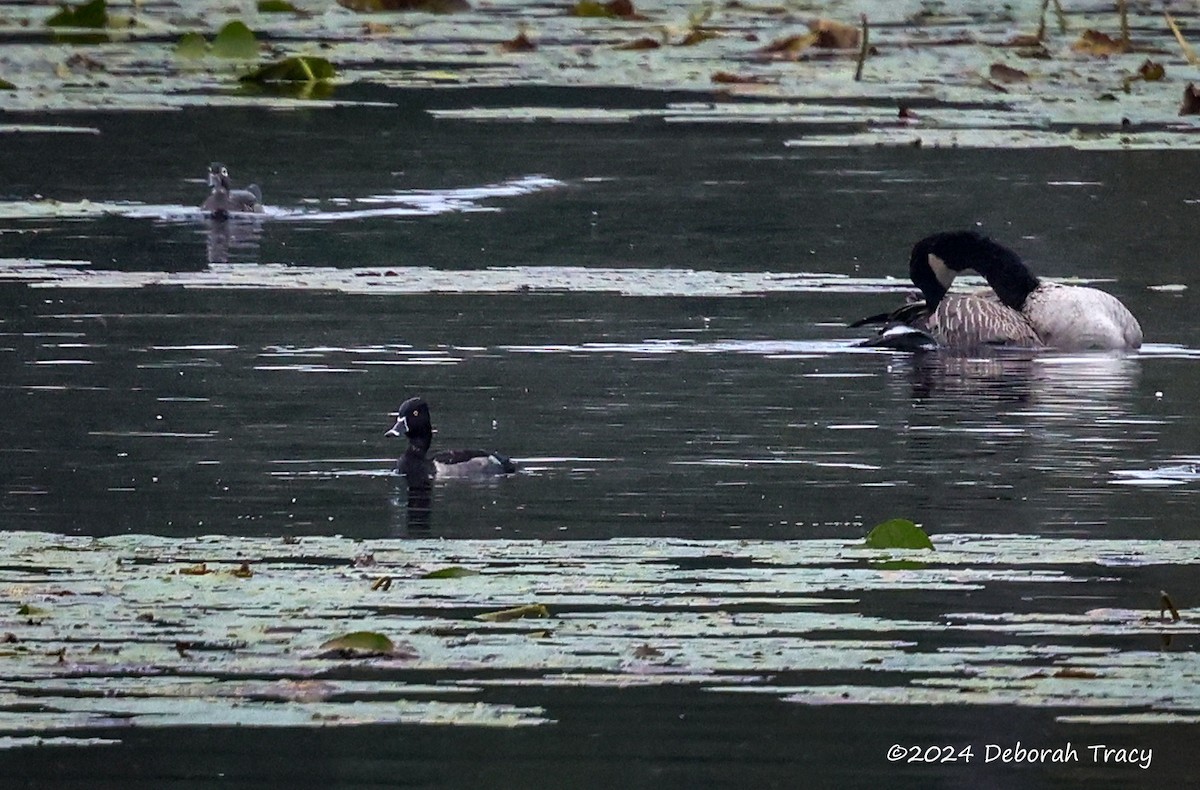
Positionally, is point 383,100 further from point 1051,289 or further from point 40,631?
point 40,631

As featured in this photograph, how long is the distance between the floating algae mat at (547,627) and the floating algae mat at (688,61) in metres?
14.0

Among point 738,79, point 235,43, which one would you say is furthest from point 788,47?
point 235,43

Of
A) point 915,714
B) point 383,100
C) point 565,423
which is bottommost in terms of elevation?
point 383,100

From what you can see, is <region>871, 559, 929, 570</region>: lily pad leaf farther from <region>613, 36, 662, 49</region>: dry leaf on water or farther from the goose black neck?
<region>613, 36, 662, 49</region>: dry leaf on water

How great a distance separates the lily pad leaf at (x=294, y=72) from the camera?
26766 mm

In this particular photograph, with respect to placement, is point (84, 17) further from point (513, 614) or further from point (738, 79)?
point (513, 614)

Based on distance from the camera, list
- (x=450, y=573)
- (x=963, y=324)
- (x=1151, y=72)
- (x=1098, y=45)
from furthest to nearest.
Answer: (x=1098, y=45), (x=1151, y=72), (x=963, y=324), (x=450, y=573)

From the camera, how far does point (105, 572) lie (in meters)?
7.86

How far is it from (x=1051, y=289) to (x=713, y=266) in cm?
257

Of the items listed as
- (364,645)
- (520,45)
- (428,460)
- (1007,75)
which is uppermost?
(364,645)

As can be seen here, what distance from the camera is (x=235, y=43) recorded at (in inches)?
1176

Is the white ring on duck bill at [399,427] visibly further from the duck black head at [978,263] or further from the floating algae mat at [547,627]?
the duck black head at [978,263]

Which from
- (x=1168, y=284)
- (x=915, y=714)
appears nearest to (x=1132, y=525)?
(x=915, y=714)

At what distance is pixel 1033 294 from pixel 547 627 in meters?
6.97
